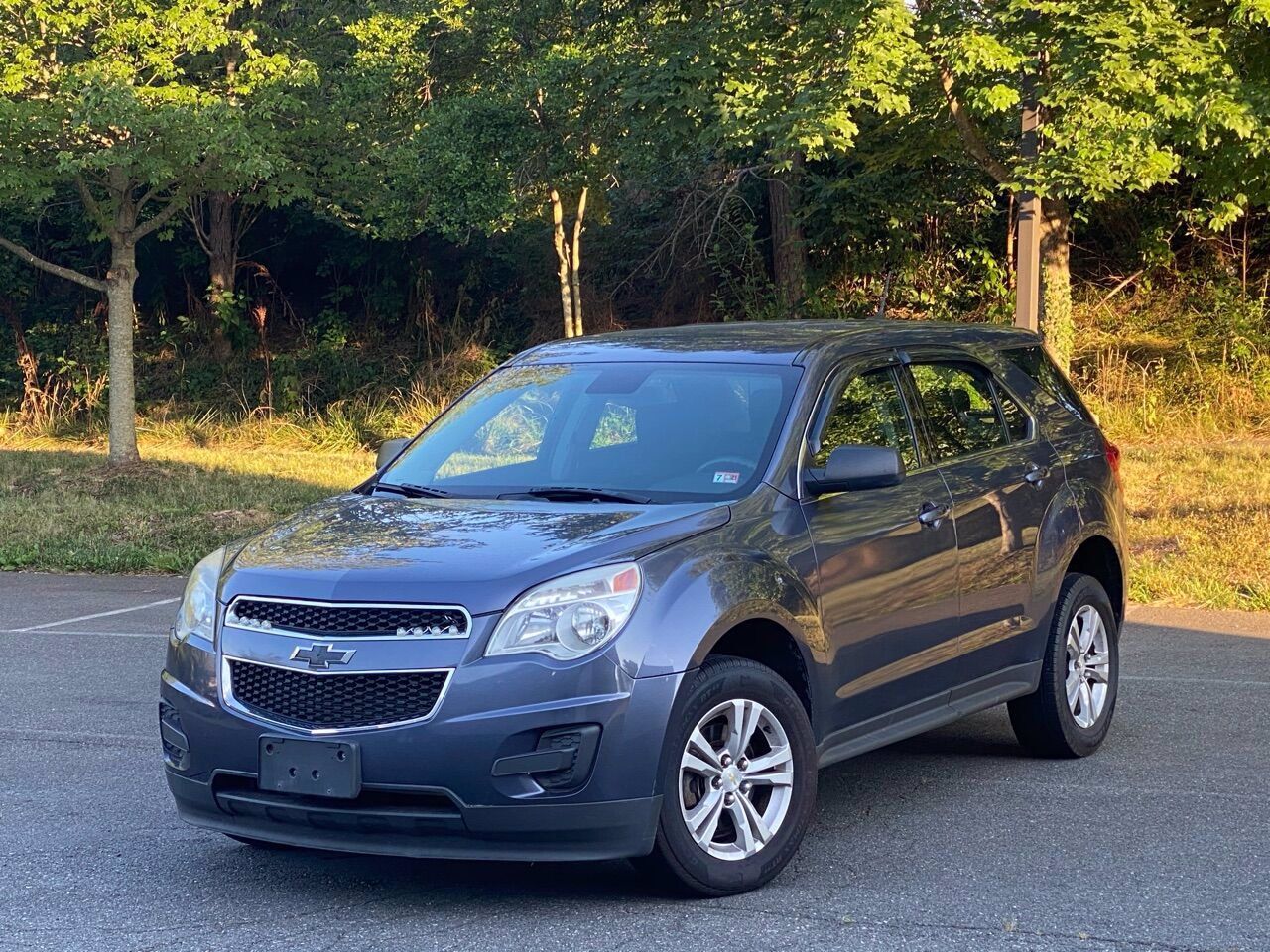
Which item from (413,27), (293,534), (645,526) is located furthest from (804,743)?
(413,27)

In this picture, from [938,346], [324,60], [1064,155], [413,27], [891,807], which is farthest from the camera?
[324,60]

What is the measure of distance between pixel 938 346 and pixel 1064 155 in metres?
5.81

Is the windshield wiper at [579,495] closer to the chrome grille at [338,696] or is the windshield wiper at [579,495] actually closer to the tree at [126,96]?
the chrome grille at [338,696]

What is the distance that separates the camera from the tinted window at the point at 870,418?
233 inches

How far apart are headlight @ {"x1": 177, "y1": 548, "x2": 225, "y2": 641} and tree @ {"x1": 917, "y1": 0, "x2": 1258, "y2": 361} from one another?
26.3ft

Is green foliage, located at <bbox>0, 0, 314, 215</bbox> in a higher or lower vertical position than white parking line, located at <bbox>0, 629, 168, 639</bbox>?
higher

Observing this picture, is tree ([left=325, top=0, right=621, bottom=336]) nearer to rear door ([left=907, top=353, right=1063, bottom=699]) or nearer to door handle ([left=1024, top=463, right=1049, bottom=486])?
rear door ([left=907, top=353, right=1063, bottom=699])

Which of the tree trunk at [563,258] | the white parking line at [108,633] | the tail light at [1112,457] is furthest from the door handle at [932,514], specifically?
the tree trunk at [563,258]

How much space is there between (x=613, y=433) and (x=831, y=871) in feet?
5.89

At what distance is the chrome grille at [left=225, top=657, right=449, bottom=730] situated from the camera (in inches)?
182

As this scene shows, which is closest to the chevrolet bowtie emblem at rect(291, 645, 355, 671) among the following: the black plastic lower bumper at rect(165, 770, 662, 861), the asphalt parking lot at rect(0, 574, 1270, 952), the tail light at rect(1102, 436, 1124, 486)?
the black plastic lower bumper at rect(165, 770, 662, 861)

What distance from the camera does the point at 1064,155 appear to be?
11.8 meters

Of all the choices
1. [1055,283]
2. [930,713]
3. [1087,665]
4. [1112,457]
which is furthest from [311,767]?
[1055,283]

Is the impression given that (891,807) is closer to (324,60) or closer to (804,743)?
(804,743)
